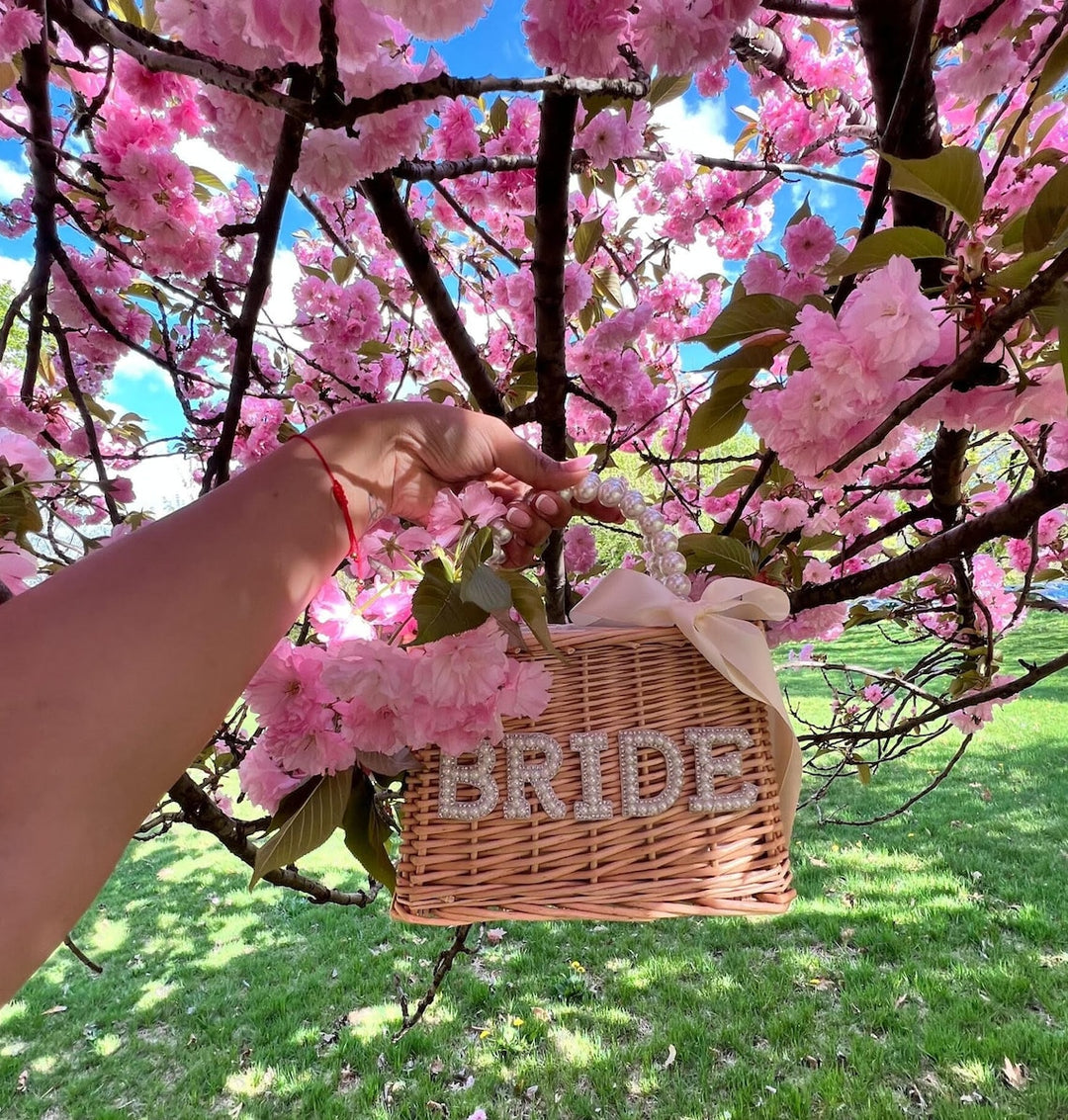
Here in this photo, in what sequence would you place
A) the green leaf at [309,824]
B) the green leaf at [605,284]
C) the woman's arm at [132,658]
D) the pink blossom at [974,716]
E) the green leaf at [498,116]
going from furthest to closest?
1. the green leaf at [605,284]
2. the pink blossom at [974,716]
3. the green leaf at [498,116]
4. the green leaf at [309,824]
5. the woman's arm at [132,658]

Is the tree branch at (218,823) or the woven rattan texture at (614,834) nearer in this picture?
the woven rattan texture at (614,834)

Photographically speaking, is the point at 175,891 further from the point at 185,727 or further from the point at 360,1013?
the point at 185,727

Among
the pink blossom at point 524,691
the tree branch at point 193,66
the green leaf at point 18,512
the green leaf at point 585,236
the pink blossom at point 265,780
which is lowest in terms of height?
the pink blossom at point 265,780

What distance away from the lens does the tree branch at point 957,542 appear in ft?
2.73

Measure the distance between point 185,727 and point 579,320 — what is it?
1.79 meters

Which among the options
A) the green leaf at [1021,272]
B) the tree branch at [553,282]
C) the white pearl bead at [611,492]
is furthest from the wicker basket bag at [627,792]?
the tree branch at [553,282]

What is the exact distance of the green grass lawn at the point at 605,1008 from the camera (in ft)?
6.80

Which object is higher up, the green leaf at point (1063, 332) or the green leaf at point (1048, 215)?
the green leaf at point (1048, 215)

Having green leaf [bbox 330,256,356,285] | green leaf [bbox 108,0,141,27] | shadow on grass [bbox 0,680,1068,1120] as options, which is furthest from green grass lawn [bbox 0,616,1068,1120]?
green leaf [bbox 108,0,141,27]

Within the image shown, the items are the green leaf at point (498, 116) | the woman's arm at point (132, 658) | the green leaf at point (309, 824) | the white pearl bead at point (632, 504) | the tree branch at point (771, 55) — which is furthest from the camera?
the green leaf at point (498, 116)

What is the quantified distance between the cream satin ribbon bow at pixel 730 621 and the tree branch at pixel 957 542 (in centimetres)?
40

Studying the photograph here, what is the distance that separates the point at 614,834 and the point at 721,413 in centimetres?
44

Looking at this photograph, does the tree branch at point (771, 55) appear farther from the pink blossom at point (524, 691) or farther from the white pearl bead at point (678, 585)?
the pink blossom at point (524, 691)

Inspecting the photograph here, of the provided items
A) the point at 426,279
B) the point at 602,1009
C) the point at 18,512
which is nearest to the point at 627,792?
the point at 18,512
